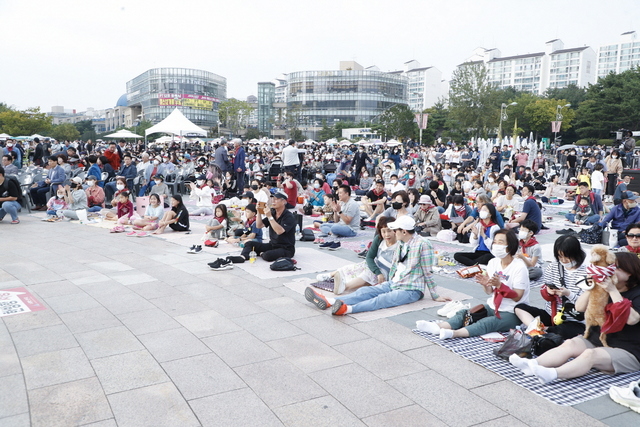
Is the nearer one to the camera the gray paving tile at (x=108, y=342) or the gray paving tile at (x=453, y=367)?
the gray paving tile at (x=453, y=367)

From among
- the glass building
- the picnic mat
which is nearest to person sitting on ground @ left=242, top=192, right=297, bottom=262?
the picnic mat

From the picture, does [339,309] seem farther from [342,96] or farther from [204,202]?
[342,96]

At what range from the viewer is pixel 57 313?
559 centimetres

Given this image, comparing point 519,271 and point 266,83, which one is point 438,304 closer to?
point 519,271

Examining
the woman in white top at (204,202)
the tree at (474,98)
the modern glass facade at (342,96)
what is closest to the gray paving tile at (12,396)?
the woman in white top at (204,202)

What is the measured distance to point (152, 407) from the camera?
3598 millimetres

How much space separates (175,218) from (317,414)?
27.1 feet

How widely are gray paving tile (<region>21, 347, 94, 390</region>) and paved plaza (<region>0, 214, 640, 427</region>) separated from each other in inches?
0.6

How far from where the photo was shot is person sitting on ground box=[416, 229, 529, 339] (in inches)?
197

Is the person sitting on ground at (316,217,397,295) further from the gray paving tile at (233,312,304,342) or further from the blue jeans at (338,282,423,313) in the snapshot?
the gray paving tile at (233,312,304,342)

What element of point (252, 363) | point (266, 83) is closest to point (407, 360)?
point (252, 363)

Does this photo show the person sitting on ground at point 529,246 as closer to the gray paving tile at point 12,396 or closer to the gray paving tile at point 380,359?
the gray paving tile at point 380,359

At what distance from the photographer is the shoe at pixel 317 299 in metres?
5.71

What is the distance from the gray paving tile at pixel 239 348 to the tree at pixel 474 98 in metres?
47.6
